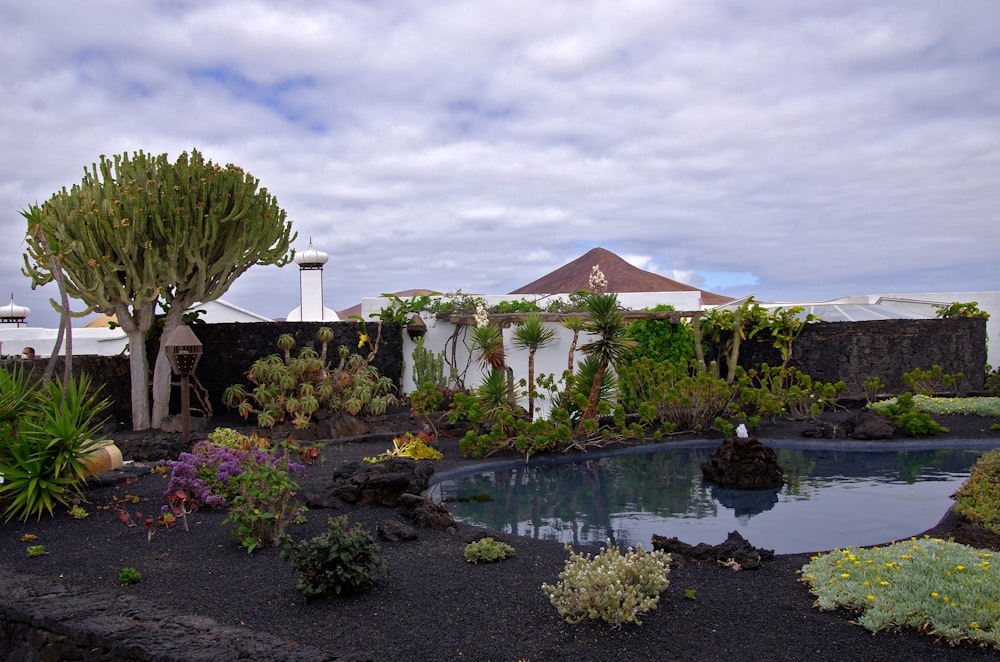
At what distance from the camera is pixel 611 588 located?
13.8 feet

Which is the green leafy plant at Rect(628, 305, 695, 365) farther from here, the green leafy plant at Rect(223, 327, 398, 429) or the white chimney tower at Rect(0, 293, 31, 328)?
the white chimney tower at Rect(0, 293, 31, 328)

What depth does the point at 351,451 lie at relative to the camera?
11133 mm

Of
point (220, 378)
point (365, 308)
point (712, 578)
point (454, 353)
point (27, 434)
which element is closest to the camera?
point (712, 578)

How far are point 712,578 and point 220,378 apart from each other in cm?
1122

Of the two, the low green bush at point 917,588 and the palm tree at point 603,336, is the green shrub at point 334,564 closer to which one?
the low green bush at point 917,588

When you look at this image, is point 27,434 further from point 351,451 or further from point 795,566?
point 795,566

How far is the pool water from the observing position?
6.98 m

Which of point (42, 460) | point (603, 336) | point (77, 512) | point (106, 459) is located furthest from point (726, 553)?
point (106, 459)

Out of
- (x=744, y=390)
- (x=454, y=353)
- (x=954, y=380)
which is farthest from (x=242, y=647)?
(x=954, y=380)

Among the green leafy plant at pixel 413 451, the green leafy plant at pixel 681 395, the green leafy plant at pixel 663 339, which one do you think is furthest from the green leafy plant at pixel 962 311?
the green leafy plant at pixel 413 451

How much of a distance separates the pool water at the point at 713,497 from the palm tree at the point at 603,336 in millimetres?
1027

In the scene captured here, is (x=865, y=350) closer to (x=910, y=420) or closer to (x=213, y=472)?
(x=910, y=420)

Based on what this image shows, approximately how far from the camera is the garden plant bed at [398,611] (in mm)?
3924

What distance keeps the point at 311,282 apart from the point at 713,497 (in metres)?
12.7
